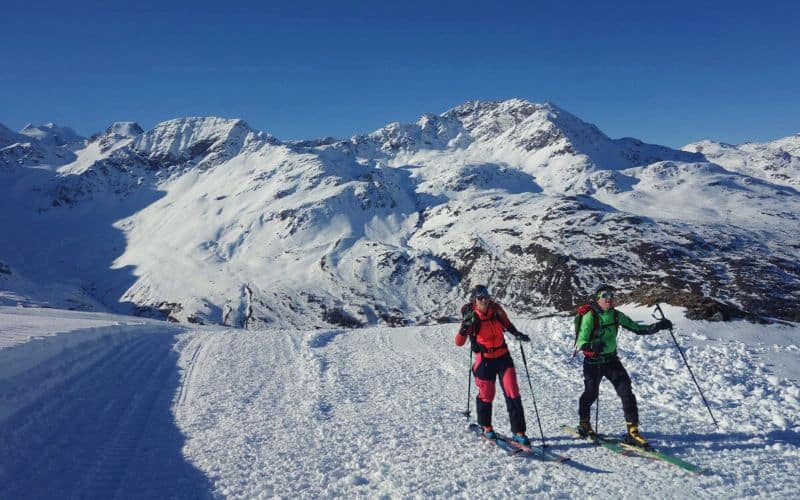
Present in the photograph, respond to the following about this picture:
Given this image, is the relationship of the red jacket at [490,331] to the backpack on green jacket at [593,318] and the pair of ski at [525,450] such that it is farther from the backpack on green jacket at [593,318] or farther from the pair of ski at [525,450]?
the pair of ski at [525,450]

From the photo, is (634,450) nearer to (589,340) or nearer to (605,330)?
(589,340)

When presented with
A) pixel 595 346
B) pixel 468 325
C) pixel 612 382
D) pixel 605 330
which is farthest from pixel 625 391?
pixel 468 325

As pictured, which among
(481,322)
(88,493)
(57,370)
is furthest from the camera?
(57,370)

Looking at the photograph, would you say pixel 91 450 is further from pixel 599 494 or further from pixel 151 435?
pixel 599 494

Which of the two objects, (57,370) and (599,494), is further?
(57,370)

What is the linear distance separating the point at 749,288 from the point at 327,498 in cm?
13533

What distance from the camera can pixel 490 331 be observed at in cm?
917

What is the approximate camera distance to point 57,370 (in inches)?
517

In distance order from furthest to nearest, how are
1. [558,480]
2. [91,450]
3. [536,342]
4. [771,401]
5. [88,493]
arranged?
[536,342]
[771,401]
[91,450]
[558,480]
[88,493]

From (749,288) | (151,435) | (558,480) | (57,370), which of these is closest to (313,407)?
(151,435)

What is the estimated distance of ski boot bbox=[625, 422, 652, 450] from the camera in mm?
8540

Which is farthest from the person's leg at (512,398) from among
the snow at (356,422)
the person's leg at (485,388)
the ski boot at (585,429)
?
the ski boot at (585,429)

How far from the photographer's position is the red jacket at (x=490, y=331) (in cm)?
917

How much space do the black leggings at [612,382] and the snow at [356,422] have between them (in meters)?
0.83
